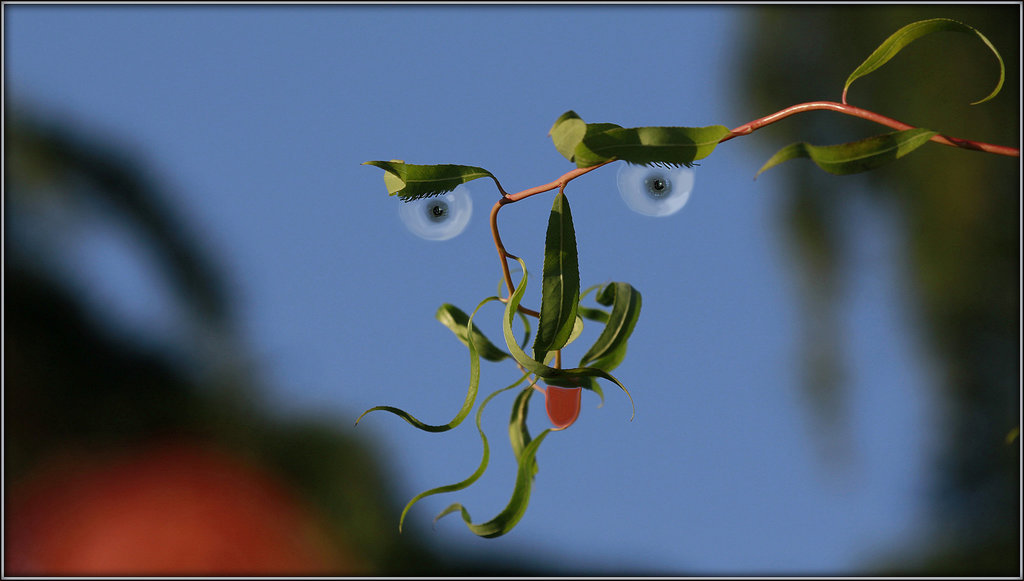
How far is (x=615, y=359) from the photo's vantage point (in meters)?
0.23

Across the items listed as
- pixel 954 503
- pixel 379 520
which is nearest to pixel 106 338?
pixel 379 520

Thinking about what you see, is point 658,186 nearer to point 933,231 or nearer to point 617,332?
point 617,332

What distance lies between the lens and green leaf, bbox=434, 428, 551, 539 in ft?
0.69

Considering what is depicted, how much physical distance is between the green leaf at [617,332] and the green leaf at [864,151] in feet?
0.22

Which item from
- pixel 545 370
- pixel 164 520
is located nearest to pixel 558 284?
pixel 545 370

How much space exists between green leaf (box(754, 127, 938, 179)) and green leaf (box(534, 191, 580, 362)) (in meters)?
0.05

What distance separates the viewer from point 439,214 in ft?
0.66

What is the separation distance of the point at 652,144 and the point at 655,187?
1 centimetres

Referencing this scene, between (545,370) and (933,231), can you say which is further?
(933,231)

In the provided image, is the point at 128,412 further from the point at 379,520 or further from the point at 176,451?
the point at 379,520

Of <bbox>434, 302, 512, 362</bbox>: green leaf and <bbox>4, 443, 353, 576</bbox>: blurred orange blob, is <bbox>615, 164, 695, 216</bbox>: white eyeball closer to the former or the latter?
<bbox>434, 302, 512, 362</bbox>: green leaf

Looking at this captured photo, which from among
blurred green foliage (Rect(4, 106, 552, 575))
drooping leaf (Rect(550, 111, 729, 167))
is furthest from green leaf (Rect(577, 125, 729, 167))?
blurred green foliage (Rect(4, 106, 552, 575))

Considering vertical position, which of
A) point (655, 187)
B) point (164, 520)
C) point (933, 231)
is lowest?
point (164, 520)

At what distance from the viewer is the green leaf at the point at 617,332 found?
0.73ft
